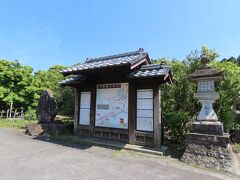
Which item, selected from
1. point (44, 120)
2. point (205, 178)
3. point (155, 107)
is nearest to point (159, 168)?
point (205, 178)

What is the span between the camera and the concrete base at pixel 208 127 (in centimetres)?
558

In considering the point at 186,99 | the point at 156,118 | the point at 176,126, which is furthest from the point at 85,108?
the point at 186,99

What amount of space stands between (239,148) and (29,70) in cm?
2350

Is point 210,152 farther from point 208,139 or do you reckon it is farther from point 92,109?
point 92,109

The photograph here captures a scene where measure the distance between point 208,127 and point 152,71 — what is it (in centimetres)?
299

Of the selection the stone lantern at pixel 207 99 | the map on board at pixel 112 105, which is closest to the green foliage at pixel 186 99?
the stone lantern at pixel 207 99

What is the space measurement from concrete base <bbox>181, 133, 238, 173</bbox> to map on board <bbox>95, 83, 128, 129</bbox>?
2.88 m

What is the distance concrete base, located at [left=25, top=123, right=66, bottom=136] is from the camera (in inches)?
376

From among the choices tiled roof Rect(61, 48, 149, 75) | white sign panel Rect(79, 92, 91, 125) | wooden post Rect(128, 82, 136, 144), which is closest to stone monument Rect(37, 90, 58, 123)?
white sign panel Rect(79, 92, 91, 125)

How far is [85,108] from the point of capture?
9047 mm

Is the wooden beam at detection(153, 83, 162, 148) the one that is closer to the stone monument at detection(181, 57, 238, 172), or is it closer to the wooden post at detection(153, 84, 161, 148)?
the wooden post at detection(153, 84, 161, 148)

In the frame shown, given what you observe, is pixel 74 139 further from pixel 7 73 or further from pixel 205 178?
pixel 7 73

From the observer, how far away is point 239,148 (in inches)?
323

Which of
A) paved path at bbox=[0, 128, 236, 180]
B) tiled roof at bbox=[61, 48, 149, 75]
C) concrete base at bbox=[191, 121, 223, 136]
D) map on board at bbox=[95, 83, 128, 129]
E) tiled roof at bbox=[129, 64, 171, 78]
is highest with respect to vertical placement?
tiled roof at bbox=[61, 48, 149, 75]
